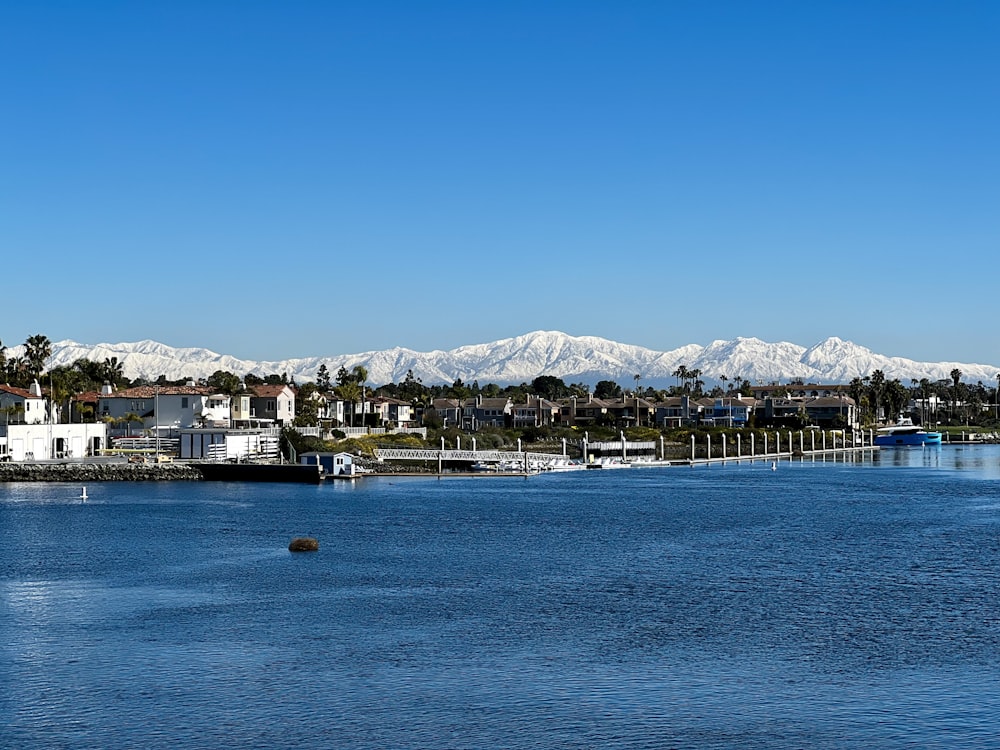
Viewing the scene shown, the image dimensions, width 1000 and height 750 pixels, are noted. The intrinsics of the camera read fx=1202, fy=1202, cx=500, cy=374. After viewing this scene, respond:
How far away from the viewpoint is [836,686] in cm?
3278

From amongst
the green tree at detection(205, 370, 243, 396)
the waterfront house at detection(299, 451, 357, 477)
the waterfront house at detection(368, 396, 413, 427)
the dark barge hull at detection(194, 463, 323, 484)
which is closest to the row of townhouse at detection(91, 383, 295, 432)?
the green tree at detection(205, 370, 243, 396)

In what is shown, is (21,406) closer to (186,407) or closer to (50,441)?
(50,441)

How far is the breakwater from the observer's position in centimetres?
10688

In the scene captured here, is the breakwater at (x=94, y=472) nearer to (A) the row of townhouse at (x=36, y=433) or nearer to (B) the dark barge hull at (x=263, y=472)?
(B) the dark barge hull at (x=263, y=472)

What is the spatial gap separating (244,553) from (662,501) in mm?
42828

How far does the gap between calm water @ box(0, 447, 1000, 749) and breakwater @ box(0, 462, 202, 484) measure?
29.8m

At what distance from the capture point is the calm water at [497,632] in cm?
2936

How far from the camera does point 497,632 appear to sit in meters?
39.3

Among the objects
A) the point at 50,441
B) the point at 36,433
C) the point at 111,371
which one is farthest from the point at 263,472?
the point at 111,371

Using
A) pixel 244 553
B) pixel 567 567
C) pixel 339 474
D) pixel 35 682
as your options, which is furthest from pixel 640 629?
pixel 339 474

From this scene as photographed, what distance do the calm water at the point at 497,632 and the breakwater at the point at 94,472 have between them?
29.8m

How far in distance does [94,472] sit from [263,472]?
1502 cm

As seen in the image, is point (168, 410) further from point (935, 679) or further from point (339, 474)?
point (935, 679)

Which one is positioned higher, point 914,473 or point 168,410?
point 168,410
